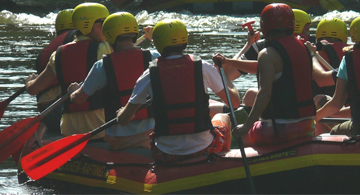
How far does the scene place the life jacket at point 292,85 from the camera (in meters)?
5.31

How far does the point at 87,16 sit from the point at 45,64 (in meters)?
0.79

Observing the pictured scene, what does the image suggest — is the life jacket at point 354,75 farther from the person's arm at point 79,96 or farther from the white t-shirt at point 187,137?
the person's arm at point 79,96

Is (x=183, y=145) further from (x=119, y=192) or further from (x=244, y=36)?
(x=244, y=36)

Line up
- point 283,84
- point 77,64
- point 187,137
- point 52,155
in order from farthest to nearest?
1. point 77,64
2. point 52,155
3. point 187,137
4. point 283,84

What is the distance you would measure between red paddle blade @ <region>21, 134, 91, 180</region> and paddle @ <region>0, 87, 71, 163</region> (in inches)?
13.8

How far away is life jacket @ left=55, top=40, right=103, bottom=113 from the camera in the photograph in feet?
21.0

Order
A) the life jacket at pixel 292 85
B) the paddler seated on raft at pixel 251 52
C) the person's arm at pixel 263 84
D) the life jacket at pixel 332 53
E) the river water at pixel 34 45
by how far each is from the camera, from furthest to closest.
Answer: the river water at pixel 34 45
the life jacket at pixel 332 53
the paddler seated on raft at pixel 251 52
the life jacket at pixel 292 85
the person's arm at pixel 263 84

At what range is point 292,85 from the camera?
17.6ft

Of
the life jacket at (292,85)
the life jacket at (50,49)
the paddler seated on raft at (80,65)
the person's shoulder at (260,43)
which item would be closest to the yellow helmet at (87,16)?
the paddler seated on raft at (80,65)

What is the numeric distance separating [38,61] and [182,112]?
215cm

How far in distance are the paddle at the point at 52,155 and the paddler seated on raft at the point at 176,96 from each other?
724mm

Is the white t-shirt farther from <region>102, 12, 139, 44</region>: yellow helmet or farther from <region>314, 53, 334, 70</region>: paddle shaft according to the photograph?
<region>314, 53, 334, 70</region>: paddle shaft

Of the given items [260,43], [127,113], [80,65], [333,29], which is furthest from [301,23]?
[127,113]

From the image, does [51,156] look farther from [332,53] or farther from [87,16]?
[332,53]
